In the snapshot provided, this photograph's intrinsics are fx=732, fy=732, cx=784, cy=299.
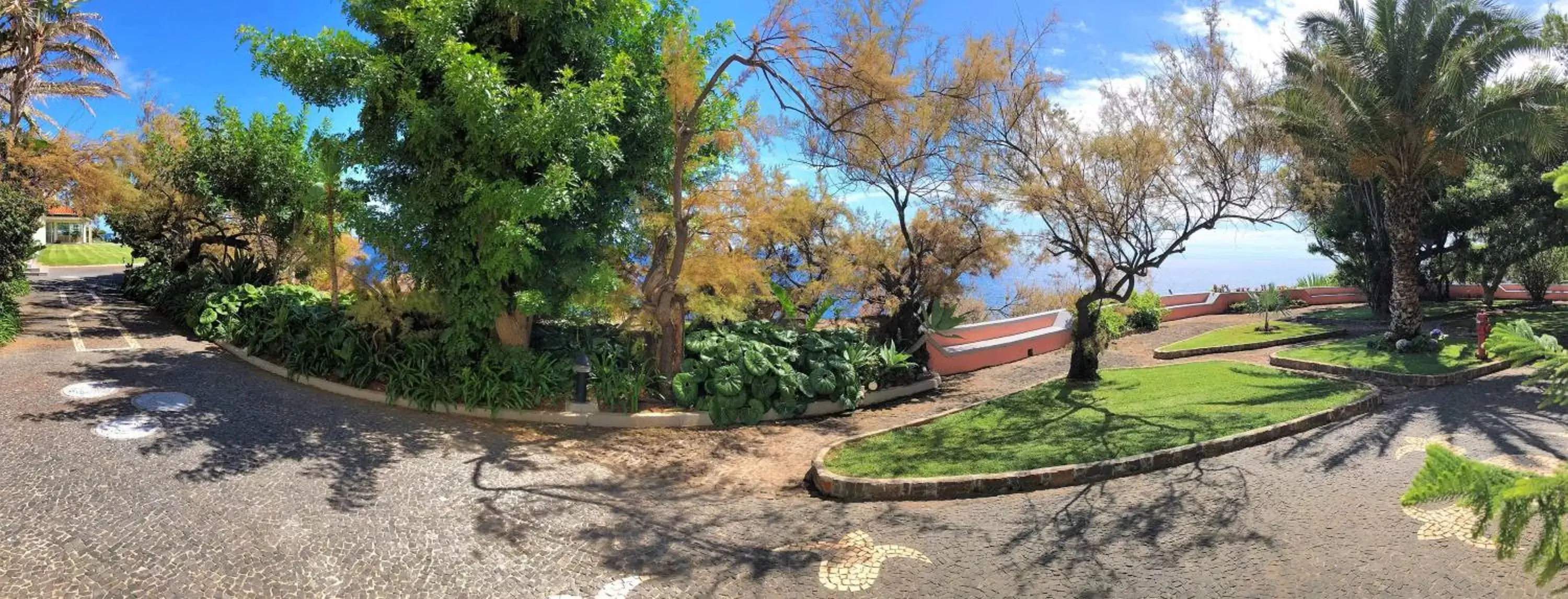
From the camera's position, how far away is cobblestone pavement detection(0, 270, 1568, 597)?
15.2 feet

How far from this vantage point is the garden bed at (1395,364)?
10.8 m

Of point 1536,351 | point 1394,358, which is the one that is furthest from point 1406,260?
point 1536,351

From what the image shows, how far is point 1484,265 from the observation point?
2172 cm

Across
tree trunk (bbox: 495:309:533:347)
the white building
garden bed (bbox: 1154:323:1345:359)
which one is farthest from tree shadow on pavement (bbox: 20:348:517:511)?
the white building

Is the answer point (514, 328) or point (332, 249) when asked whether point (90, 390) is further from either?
point (514, 328)

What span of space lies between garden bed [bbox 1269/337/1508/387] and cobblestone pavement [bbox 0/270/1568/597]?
267 cm

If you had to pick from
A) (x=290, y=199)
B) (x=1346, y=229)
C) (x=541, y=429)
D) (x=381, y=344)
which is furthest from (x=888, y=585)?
(x=1346, y=229)

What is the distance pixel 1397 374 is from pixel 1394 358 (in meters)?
2.20

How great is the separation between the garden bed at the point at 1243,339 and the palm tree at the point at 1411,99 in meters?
2.40

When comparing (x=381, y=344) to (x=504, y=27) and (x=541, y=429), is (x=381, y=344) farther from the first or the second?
(x=504, y=27)

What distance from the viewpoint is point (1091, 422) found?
9.02 meters

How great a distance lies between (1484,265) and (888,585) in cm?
2638

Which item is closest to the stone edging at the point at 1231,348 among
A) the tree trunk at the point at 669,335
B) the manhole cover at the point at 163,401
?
the tree trunk at the point at 669,335

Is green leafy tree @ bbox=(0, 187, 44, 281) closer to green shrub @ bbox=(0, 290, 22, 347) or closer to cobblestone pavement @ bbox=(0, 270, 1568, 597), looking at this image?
green shrub @ bbox=(0, 290, 22, 347)
